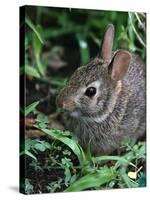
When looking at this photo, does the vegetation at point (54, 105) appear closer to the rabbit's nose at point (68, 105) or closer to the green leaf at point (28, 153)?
the green leaf at point (28, 153)

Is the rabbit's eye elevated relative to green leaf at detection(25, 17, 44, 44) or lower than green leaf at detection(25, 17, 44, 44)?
lower

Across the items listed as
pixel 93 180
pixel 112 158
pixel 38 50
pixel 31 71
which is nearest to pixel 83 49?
pixel 38 50

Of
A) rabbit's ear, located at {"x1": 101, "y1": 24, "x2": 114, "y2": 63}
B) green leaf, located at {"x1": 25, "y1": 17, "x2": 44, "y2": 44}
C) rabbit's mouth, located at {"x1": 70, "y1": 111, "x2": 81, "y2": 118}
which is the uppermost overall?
green leaf, located at {"x1": 25, "y1": 17, "x2": 44, "y2": 44}

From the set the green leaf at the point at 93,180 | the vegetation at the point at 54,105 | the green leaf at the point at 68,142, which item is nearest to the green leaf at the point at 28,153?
the vegetation at the point at 54,105

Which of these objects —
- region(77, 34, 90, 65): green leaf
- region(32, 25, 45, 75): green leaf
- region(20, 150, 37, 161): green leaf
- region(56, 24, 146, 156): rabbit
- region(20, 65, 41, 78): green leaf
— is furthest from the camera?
region(77, 34, 90, 65): green leaf

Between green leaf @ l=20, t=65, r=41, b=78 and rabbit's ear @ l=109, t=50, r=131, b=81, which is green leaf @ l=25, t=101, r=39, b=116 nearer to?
green leaf @ l=20, t=65, r=41, b=78

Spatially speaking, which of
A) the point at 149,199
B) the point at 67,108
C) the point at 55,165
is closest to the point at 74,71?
the point at 67,108

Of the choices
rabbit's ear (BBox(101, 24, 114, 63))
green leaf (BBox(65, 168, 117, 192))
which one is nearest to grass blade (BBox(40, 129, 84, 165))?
green leaf (BBox(65, 168, 117, 192))
